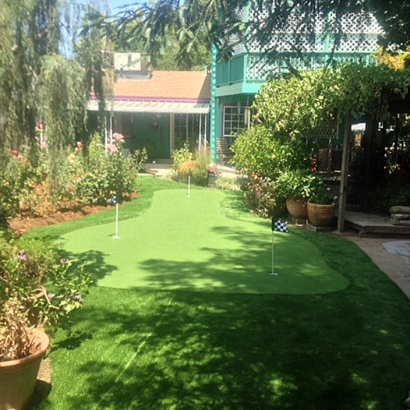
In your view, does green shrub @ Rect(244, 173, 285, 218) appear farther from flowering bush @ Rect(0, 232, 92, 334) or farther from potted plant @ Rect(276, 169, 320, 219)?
flowering bush @ Rect(0, 232, 92, 334)

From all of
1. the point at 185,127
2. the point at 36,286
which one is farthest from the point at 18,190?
the point at 185,127

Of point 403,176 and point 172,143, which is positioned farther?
point 172,143

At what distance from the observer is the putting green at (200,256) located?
6.83m

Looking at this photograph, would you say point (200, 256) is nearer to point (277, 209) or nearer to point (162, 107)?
point (277, 209)

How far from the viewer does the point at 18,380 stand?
386 centimetres

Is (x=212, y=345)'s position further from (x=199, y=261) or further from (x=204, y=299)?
(x=199, y=261)


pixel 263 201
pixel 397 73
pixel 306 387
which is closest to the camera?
pixel 306 387

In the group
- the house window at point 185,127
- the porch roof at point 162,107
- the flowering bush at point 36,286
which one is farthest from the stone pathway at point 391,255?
the house window at point 185,127

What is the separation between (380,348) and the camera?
4914mm

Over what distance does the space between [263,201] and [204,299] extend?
6.35 meters

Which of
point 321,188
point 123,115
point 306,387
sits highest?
point 123,115

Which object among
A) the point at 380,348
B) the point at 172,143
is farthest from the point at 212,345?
the point at 172,143

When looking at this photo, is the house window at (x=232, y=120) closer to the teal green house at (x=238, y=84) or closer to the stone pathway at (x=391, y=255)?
the teal green house at (x=238, y=84)

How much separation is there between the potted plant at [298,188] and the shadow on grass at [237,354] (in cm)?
508
